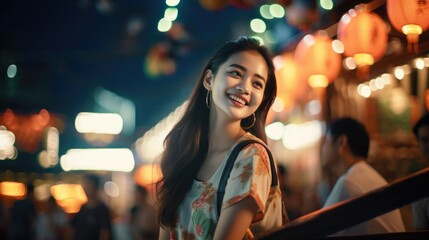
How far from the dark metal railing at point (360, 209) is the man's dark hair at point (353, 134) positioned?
354 centimetres

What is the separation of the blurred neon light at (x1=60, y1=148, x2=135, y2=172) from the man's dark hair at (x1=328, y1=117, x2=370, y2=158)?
157ft

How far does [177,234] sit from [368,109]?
8.88m

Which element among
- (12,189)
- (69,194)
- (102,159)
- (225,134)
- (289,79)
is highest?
(225,134)

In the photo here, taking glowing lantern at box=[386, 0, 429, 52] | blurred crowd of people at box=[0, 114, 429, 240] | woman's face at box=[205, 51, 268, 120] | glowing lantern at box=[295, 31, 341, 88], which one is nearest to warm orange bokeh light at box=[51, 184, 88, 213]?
blurred crowd of people at box=[0, 114, 429, 240]

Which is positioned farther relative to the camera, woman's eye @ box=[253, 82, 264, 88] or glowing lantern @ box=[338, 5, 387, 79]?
glowing lantern @ box=[338, 5, 387, 79]

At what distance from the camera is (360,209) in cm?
299

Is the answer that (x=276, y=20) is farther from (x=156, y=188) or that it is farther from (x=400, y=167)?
(x=156, y=188)

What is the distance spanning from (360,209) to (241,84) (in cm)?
114

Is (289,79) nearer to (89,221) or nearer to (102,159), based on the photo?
(89,221)

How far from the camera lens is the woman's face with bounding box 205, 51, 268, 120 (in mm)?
3869

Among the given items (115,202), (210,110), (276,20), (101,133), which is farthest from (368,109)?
(115,202)

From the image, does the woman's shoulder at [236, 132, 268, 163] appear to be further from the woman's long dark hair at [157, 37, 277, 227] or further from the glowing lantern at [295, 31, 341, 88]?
the glowing lantern at [295, 31, 341, 88]

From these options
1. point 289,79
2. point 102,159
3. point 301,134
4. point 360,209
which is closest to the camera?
point 360,209

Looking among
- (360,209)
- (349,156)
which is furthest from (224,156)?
(349,156)
